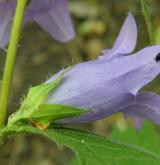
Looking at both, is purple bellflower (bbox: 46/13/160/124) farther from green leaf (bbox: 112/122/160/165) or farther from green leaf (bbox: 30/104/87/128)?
green leaf (bbox: 112/122/160/165)

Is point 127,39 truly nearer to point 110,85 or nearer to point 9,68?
point 110,85

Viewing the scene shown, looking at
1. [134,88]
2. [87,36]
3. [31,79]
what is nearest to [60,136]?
[134,88]

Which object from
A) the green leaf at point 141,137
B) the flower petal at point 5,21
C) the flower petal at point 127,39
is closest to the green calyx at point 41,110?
the flower petal at point 127,39

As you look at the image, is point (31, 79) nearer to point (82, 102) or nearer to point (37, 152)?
point (37, 152)

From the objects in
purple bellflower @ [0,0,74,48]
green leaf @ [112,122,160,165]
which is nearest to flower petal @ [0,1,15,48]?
purple bellflower @ [0,0,74,48]

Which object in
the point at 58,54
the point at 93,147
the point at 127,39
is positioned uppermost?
the point at 127,39

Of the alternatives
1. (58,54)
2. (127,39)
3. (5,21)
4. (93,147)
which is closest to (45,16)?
(5,21)

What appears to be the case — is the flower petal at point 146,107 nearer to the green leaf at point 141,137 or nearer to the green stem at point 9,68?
the green stem at point 9,68
